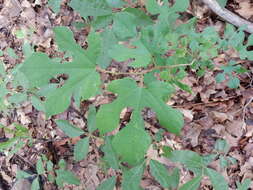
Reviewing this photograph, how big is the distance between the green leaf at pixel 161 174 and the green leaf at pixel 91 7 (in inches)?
41.2

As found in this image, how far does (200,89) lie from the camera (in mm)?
2643

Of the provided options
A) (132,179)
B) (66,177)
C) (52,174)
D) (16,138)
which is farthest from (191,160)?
(52,174)

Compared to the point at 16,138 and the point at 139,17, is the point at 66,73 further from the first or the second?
the point at 16,138

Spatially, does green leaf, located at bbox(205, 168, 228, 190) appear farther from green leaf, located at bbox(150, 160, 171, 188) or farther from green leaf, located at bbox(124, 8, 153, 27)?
green leaf, located at bbox(124, 8, 153, 27)

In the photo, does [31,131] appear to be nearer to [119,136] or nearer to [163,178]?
[163,178]

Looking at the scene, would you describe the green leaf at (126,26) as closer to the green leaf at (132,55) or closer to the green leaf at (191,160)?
the green leaf at (132,55)

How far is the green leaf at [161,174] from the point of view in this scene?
1795 millimetres

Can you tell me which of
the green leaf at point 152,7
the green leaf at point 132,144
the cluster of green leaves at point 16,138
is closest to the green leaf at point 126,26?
the green leaf at point 152,7

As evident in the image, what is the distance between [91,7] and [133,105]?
3.29 ft

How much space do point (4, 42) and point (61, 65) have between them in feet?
8.71

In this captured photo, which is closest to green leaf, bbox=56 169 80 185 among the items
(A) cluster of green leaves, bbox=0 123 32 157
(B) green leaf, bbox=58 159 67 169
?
(B) green leaf, bbox=58 159 67 169

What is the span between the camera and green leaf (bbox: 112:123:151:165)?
1166 mm

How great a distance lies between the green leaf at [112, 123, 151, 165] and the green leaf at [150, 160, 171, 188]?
69 centimetres

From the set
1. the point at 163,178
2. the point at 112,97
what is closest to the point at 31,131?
the point at 112,97
